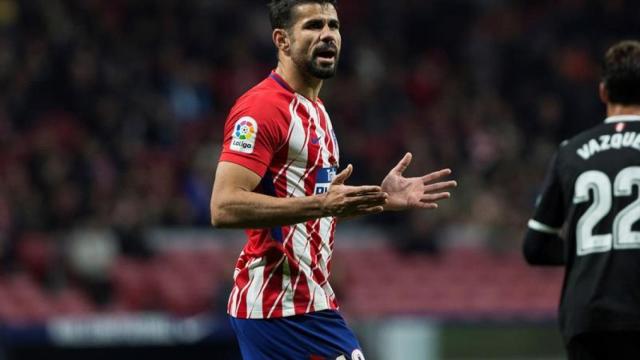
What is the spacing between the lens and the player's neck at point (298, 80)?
5418 millimetres

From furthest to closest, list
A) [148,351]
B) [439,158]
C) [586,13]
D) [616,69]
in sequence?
[586,13], [439,158], [148,351], [616,69]

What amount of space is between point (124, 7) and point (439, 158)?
4.35 meters

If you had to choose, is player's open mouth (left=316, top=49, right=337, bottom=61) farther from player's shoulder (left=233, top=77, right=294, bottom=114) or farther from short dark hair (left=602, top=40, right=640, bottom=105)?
short dark hair (left=602, top=40, right=640, bottom=105)

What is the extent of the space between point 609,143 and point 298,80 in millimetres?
1351

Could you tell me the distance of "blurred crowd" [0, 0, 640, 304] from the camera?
13281 mm

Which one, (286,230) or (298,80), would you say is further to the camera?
(298,80)

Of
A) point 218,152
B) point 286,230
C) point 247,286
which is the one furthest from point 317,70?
point 218,152

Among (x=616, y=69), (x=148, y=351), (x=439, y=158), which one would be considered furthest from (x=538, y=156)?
(x=616, y=69)

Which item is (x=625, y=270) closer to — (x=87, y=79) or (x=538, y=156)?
(x=87, y=79)

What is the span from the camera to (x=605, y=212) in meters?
5.48

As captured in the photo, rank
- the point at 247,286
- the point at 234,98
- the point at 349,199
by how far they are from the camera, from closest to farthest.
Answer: the point at 349,199 < the point at 247,286 < the point at 234,98

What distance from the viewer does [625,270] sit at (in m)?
5.43

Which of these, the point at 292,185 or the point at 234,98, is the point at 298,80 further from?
the point at 234,98

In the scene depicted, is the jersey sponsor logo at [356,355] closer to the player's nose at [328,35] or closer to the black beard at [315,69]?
the black beard at [315,69]
